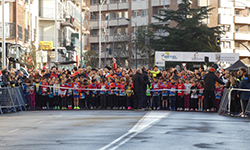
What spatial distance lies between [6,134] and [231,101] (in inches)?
430

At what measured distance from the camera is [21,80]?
26062 mm

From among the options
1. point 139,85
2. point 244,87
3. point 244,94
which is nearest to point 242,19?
point 139,85

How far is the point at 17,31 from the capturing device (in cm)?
4603

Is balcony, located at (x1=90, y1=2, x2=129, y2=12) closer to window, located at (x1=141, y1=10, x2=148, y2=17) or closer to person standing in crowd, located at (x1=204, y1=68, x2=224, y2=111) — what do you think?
window, located at (x1=141, y1=10, x2=148, y2=17)

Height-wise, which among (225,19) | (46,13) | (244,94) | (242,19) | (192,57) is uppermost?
(242,19)

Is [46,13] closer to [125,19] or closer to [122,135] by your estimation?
[125,19]

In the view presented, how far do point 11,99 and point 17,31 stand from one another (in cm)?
2301

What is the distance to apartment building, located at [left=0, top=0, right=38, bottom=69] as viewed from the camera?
146 feet

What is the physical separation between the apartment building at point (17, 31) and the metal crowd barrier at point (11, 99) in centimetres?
1729

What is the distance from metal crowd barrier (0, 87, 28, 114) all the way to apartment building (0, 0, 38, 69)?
1729 cm

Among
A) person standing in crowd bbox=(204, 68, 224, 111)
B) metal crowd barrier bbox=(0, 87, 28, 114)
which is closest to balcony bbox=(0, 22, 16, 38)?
metal crowd barrier bbox=(0, 87, 28, 114)

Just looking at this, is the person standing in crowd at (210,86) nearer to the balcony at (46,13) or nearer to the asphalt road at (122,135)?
the asphalt road at (122,135)

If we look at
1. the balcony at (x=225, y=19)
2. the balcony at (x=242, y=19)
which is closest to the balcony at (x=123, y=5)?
the balcony at (x=225, y=19)

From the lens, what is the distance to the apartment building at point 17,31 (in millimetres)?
44612
